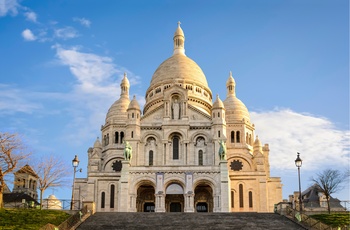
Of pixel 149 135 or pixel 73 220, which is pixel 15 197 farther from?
pixel 73 220

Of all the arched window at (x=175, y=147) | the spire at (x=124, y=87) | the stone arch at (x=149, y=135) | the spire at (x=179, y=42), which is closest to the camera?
the arched window at (x=175, y=147)

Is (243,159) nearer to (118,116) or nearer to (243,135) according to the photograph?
(243,135)

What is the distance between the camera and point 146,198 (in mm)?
66750

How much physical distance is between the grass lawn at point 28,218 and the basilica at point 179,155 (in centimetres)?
1707

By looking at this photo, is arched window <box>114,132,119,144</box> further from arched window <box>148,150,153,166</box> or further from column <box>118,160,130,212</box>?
column <box>118,160,130,212</box>

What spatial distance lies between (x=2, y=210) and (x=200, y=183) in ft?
82.1

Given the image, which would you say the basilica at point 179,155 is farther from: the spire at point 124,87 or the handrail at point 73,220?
the handrail at point 73,220

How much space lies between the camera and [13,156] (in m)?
53.0

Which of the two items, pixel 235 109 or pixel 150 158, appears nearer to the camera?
pixel 150 158

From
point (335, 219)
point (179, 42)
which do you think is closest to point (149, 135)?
point (179, 42)

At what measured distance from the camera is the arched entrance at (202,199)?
65938 mm

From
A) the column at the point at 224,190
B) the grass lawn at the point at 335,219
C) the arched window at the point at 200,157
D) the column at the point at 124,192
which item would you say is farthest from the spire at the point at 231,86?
the grass lawn at the point at 335,219

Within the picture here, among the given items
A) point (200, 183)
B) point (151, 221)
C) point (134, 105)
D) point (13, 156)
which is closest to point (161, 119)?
point (134, 105)

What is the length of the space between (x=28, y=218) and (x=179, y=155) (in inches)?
1073
